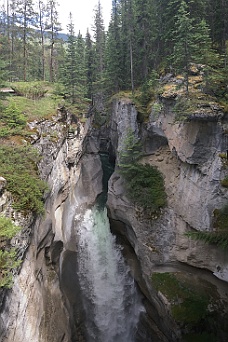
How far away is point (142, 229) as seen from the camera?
17594mm

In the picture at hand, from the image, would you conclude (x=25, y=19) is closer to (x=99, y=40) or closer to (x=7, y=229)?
(x=99, y=40)

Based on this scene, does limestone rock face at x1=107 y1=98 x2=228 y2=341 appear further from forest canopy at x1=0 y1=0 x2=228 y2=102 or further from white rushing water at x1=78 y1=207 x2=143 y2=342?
forest canopy at x1=0 y1=0 x2=228 y2=102

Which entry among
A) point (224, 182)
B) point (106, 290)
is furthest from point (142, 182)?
point (106, 290)

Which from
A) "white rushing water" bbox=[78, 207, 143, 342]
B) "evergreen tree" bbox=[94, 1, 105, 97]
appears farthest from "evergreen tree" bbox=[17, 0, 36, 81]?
"white rushing water" bbox=[78, 207, 143, 342]

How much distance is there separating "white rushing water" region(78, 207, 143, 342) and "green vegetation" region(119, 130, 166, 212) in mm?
5158

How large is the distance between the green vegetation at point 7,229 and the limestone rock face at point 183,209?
974 centimetres

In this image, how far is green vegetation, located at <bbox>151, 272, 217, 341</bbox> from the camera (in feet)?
45.3

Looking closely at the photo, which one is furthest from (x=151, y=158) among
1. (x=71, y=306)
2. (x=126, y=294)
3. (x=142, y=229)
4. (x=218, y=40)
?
(x=218, y=40)

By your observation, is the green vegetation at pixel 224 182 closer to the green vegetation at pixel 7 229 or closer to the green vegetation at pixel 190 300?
the green vegetation at pixel 190 300

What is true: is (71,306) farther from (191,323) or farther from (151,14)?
(151,14)

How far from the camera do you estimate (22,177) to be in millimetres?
12258

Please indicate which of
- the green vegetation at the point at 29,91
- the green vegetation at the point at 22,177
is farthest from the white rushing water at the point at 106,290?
the green vegetation at the point at 29,91

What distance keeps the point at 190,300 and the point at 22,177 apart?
11.1 m

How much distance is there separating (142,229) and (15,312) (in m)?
9.64
